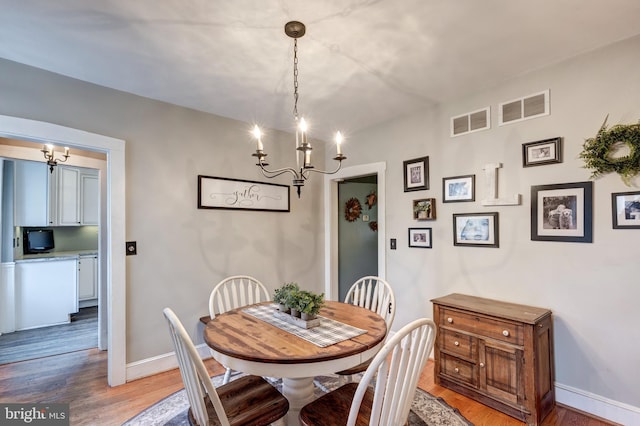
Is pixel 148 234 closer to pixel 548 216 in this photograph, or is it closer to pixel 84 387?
pixel 84 387

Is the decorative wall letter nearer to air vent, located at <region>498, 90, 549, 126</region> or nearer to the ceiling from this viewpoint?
air vent, located at <region>498, 90, 549, 126</region>

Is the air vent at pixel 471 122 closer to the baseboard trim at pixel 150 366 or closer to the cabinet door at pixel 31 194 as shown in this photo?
the baseboard trim at pixel 150 366

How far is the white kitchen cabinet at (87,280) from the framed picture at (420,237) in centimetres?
490

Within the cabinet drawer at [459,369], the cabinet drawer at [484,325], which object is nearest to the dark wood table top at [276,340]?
the cabinet drawer at [484,325]

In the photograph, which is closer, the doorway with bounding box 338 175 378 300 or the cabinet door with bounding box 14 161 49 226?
the cabinet door with bounding box 14 161 49 226

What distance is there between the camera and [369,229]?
4.91 meters

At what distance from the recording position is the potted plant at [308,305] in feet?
5.73

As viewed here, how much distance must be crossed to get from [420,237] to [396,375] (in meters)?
2.05

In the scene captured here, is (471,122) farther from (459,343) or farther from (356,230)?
(356,230)

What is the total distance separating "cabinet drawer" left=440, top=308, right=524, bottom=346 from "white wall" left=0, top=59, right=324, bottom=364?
1.95 m

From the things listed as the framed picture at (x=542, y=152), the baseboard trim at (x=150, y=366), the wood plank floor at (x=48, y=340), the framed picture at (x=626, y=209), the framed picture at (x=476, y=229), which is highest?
the framed picture at (x=542, y=152)

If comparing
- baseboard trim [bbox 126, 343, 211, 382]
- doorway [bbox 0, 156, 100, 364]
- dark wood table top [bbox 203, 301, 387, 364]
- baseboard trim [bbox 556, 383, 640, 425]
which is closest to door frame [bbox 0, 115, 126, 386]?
baseboard trim [bbox 126, 343, 211, 382]

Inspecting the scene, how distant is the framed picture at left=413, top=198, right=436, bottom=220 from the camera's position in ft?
9.69

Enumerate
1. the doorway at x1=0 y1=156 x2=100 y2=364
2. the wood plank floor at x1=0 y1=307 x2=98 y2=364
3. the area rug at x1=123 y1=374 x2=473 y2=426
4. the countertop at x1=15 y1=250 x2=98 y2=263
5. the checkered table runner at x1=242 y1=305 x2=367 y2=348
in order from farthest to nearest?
the countertop at x1=15 y1=250 x2=98 y2=263 → the doorway at x1=0 y1=156 x2=100 y2=364 → the wood plank floor at x1=0 y1=307 x2=98 y2=364 → the area rug at x1=123 y1=374 x2=473 y2=426 → the checkered table runner at x1=242 y1=305 x2=367 y2=348
